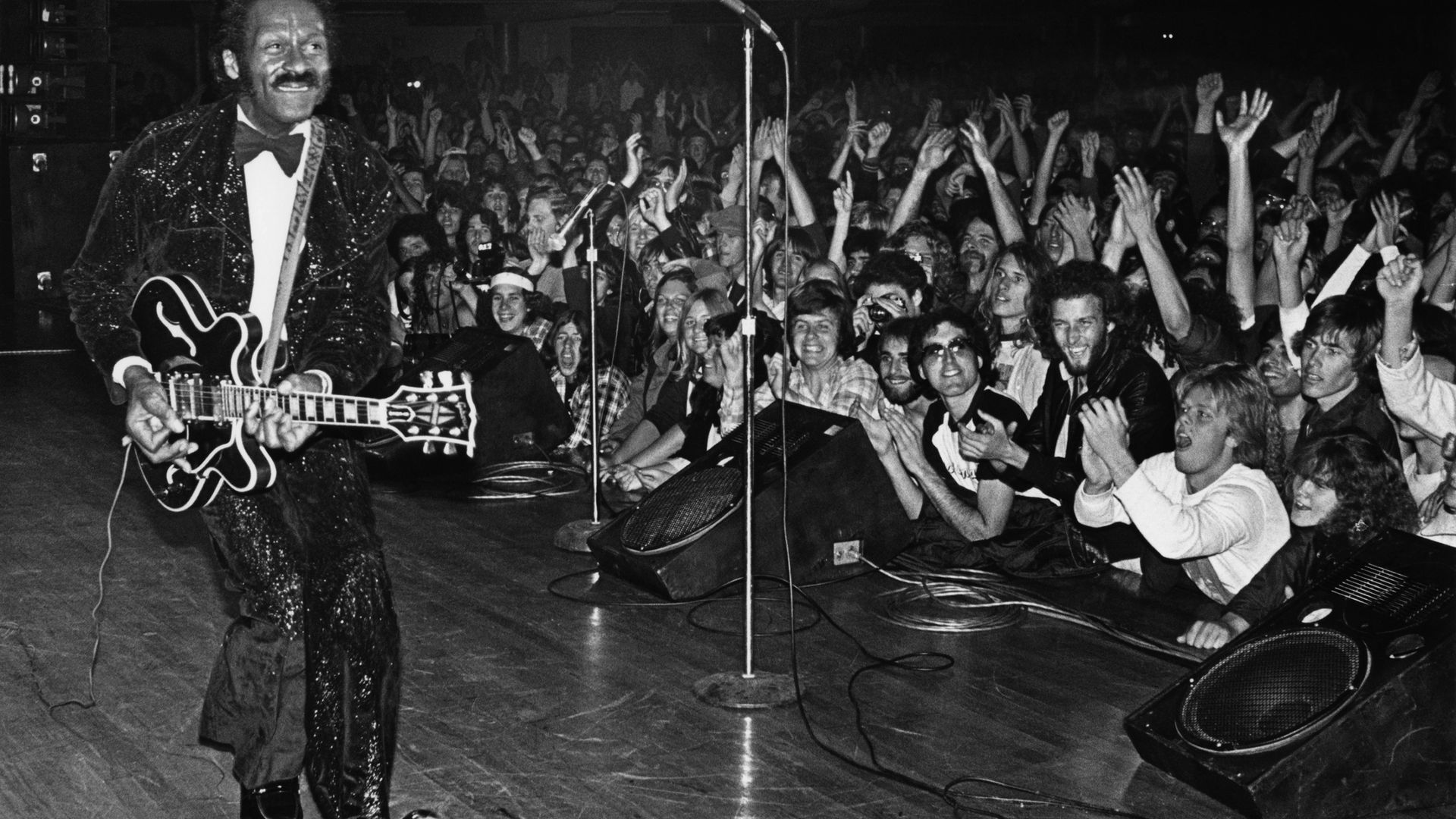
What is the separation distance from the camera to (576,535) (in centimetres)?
541

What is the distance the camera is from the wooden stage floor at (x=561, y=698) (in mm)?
3359

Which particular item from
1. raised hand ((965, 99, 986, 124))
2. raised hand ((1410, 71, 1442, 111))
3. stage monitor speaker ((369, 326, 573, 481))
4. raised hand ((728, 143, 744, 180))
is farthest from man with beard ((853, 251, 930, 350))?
raised hand ((965, 99, 986, 124))

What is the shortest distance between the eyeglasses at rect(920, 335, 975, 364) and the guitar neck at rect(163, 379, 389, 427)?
8.23 ft

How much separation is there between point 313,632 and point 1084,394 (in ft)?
9.10

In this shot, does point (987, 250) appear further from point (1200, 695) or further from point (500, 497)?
point (1200, 695)

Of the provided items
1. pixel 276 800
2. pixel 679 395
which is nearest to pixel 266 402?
pixel 276 800

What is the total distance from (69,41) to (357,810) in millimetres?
9830

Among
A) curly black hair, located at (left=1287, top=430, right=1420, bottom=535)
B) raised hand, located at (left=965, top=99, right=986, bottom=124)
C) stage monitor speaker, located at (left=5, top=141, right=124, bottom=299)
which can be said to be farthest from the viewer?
stage monitor speaker, located at (left=5, top=141, right=124, bottom=299)

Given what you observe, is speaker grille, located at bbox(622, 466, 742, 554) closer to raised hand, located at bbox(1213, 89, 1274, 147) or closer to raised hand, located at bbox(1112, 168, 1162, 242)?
raised hand, located at bbox(1112, 168, 1162, 242)

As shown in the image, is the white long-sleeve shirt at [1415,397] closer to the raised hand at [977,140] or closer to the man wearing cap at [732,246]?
the raised hand at [977,140]

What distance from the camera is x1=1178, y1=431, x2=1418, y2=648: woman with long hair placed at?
12.9ft

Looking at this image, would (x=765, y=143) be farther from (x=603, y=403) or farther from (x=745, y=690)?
(x=745, y=690)

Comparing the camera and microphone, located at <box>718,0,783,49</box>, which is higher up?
microphone, located at <box>718,0,783,49</box>

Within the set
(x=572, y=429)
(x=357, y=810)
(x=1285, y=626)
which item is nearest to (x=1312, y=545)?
(x=1285, y=626)
